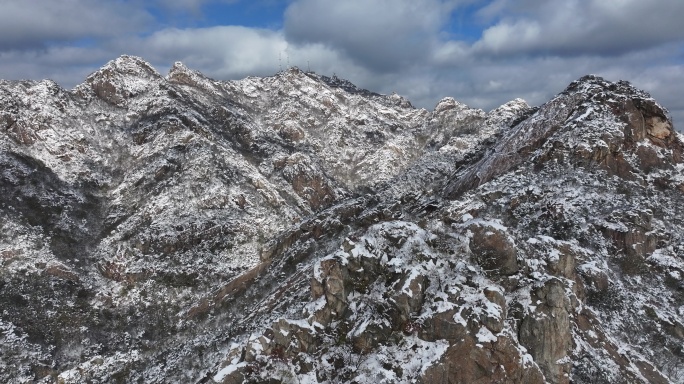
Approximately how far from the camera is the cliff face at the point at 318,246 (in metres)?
23.3

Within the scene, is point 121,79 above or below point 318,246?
above

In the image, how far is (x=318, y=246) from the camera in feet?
170

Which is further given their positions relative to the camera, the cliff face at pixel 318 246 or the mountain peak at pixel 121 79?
the mountain peak at pixel 121 79

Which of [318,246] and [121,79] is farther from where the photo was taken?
[121,79]

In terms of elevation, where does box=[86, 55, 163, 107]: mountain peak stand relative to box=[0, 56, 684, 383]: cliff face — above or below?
above

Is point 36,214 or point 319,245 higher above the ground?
point 36,214

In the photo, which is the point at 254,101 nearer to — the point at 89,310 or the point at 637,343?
the point at 89,310

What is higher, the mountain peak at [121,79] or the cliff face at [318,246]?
the mountain peak at [121,79]

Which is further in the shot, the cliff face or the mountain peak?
the mountain peak

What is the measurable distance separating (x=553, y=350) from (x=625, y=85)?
39639 millimetres

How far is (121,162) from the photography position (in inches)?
3959

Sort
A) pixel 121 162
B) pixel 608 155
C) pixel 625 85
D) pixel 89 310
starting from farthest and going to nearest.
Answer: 1. pixel 121 162
2. pixel 89 310
3. pixel 625 85
4. pixel 608 155

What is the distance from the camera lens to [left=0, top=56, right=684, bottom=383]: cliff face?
23312 millimetres

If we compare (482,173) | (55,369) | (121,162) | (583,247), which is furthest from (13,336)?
(583,247)
